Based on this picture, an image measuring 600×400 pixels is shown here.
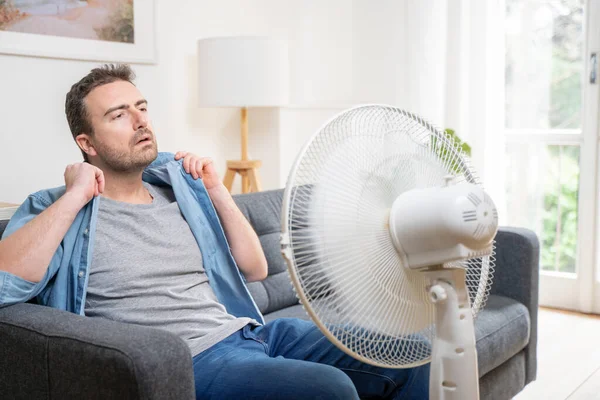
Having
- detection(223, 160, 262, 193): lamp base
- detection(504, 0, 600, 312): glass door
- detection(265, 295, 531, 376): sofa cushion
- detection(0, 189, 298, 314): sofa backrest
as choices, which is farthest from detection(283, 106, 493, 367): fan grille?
detection(504, 0, 600, 312): glass door

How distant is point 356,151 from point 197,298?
0.66m

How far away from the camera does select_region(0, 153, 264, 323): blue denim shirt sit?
4.86 ft

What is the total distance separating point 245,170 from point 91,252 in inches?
70.5

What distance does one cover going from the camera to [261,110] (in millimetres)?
3635

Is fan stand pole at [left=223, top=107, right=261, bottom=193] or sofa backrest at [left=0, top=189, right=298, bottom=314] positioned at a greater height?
fan stand pole at [left=223, top=107, right=261, bottom=193]

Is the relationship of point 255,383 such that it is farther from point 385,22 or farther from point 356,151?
point 385,22

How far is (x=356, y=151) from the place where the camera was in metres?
1.11

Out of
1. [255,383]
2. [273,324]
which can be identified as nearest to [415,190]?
[255,383]

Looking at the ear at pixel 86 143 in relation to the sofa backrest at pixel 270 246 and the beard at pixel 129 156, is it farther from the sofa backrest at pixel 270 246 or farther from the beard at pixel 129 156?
the sofa backrest at pixel 270 246

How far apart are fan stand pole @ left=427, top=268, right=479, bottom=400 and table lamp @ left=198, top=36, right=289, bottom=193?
2.07 metres

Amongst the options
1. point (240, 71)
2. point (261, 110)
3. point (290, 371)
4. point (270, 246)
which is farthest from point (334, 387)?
point (261, 110)

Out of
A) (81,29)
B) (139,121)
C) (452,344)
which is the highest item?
(81,29)

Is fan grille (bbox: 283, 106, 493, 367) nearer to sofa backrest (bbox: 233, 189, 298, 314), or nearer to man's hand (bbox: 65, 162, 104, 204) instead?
man's hand (bbox: 65, 162, 104, 204)

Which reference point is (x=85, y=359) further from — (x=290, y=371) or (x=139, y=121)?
(x=139, y=121)
